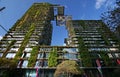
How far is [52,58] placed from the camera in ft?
124

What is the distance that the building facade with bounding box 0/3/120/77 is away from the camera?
111 feet

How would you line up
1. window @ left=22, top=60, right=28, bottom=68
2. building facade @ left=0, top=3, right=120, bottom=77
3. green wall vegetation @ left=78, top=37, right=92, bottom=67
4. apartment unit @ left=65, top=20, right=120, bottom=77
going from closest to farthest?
building facade @ left=0, top=3, right=120, bottom=77, apartment unit @ left=65, top=20, right=120, bottom=77, window @ left=22, top=60, right=28, bottom=68, green wall vegetation @ left=78, top=37, right=92, bottom=67

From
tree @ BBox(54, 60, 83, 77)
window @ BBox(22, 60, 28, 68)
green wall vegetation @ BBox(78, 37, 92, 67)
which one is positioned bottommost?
tree @ BBox(54, 60, 83, 77)

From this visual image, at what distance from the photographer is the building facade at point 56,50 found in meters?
34.0

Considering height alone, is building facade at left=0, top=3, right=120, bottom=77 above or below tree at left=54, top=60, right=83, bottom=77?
above

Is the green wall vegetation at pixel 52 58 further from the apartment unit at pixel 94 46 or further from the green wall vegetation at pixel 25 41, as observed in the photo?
the green wall vegetation at pixel 25 41

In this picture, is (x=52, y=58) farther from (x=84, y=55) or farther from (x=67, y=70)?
(x=67, y=70)

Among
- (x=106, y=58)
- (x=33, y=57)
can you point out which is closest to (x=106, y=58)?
(x=106, y=58)

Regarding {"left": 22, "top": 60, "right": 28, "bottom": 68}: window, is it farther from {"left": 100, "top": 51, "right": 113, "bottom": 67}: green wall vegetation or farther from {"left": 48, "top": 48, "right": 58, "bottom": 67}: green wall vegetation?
{"left": 100, "top": 51, "right": 113, "bottom": 67}: green wall vegetation

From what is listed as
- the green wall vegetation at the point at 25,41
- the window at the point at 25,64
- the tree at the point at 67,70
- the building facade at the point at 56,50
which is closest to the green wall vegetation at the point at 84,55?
the building facade at the point at 56,50

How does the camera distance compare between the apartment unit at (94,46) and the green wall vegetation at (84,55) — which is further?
the green wall vegetation at (84,55)

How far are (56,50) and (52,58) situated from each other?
3.80m

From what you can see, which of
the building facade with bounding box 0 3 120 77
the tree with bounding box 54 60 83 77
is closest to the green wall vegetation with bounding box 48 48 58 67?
the building facade with bounding box 0 3 120 77

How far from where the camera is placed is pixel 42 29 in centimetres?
5647
